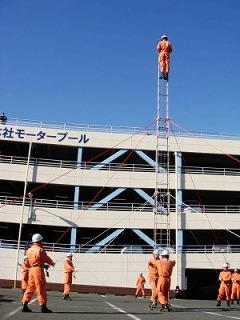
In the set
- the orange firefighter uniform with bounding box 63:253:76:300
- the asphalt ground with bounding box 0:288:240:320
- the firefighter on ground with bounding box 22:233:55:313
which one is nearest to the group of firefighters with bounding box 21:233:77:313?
the firefighter on ground with bounding box 22:233:55:313

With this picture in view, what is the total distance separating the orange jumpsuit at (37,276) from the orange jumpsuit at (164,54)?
18855mm

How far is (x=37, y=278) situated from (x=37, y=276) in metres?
0.05

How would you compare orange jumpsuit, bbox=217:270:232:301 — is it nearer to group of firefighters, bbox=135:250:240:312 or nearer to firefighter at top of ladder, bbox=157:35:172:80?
group of firefighters, bbox=135:250:240:312

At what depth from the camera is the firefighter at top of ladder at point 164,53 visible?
83.0 ft

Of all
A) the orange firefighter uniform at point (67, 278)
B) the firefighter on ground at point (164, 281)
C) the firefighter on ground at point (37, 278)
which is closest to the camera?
the firefighter on ground at point (37, 278)

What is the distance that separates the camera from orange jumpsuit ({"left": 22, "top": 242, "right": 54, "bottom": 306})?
8.33 m

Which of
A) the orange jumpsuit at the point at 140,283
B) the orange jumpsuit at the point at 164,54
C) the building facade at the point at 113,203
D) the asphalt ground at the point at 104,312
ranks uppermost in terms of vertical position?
the orange jumpsuit at the point at 164,54

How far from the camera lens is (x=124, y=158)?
2889 centimetres

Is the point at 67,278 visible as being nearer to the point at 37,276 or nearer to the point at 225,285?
the point at 225,285

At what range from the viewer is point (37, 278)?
8.42 metres

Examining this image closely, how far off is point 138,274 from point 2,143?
43.1ft

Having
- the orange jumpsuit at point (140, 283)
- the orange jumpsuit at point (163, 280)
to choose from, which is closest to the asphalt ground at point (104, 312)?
the orange jumpsuit at point (163, 280)

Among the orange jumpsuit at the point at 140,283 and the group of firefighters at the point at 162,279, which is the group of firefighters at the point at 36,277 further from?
the orange jumpsuit at the point at 140,283

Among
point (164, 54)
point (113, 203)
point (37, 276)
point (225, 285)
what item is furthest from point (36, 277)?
point (164, 54)
